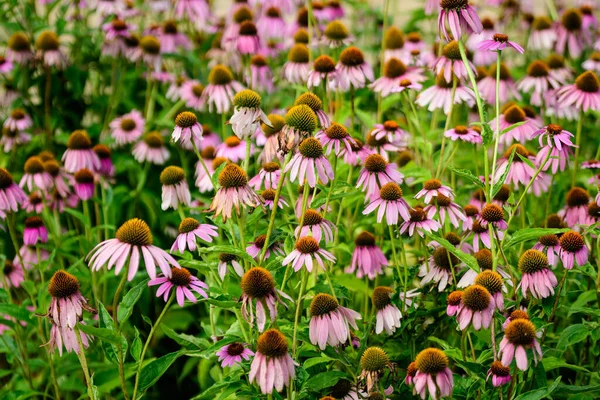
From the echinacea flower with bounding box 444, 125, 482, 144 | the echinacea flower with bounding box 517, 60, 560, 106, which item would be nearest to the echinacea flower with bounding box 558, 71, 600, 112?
the echinacea flower with bounding box 517, 60, 560, 106

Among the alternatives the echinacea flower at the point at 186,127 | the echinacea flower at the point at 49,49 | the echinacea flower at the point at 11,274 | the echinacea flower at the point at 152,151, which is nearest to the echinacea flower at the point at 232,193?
the echinacea flower at the point at 186,127

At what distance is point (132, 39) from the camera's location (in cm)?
348

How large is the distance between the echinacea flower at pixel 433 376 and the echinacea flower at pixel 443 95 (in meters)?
1.06

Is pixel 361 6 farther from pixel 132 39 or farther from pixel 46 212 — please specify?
pixel 46 212

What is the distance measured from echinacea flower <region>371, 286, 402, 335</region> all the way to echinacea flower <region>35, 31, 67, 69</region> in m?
2.01

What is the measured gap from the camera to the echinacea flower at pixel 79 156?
8.52 feet

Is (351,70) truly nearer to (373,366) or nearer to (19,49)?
(373,366)

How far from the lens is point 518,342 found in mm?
1410

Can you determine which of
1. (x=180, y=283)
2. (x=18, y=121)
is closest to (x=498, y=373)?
(x=180, y=283)

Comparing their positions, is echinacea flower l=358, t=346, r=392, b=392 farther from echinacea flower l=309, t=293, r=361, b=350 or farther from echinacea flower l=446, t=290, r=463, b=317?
echinacea flower l=446, t=290, r=463, b=317

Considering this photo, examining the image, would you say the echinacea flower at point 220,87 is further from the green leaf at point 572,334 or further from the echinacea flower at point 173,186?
the green leaf at point 572,334

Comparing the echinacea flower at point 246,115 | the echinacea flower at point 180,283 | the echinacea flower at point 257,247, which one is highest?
the echinacea flower at point 246,115

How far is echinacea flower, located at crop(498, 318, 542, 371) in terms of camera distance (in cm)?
140

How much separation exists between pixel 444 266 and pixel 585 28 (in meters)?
2.13
